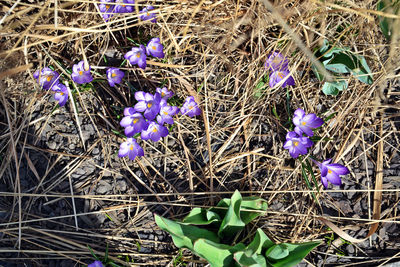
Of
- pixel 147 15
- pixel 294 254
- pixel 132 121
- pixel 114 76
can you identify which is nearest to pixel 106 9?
pixel 147 15

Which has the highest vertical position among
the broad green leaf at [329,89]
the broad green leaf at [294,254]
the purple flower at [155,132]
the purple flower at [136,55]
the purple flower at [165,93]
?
the purple flower at [136,55]

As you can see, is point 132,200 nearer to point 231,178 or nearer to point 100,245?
point 100,245

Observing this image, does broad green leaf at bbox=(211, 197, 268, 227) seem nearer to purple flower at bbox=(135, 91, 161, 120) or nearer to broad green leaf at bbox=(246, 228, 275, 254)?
broad green leaf at bbox=(246, 228, 275, 254)

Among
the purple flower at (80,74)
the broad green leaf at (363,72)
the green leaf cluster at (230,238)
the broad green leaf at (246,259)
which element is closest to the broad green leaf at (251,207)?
the green leaf cluster at (230,238)

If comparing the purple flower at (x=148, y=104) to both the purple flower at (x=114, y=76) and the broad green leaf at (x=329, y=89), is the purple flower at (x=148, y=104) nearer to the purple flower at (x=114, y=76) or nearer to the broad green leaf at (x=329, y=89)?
the purple flower at (x=114, y=76)

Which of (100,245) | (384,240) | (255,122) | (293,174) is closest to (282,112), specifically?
(255,122)

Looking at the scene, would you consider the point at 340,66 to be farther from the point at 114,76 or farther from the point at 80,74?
the point at 80,74
